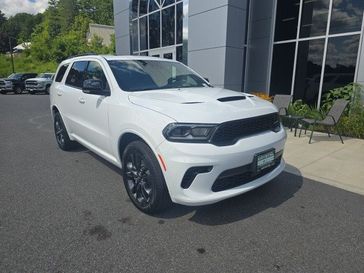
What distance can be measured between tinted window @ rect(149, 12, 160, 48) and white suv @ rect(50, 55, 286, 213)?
10.4m

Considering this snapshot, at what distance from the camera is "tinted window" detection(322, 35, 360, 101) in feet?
25.5

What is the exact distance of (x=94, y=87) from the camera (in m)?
3.60

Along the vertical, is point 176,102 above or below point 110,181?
above

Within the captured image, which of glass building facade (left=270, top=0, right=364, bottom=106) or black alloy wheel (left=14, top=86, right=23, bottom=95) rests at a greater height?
glass building facade (left=270, top=0, right=364, bottom=106)

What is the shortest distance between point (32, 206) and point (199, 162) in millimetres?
2275

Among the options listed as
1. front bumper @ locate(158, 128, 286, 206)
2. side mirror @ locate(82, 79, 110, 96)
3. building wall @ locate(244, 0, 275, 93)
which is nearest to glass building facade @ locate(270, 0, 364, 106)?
building wall @ locate(244, 0, 275, 93)

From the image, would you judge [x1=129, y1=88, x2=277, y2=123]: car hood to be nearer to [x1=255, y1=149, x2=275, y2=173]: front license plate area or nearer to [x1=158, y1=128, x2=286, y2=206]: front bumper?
[x1=158, y1=128, x2=286, y2=206]: front bumper

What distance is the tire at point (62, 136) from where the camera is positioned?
219 inches

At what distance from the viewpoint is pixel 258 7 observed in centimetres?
1023

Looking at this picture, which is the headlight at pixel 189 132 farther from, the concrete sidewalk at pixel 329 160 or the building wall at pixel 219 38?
the building wall at pixel 219 38

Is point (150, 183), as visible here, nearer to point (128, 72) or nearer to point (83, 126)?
point (128, 72)

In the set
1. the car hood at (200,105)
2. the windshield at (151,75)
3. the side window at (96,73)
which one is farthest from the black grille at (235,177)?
the side window at (96,73)

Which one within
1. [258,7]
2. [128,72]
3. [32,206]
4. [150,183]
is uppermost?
[258,7]

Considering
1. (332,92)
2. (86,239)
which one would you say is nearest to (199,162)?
(86,239)
